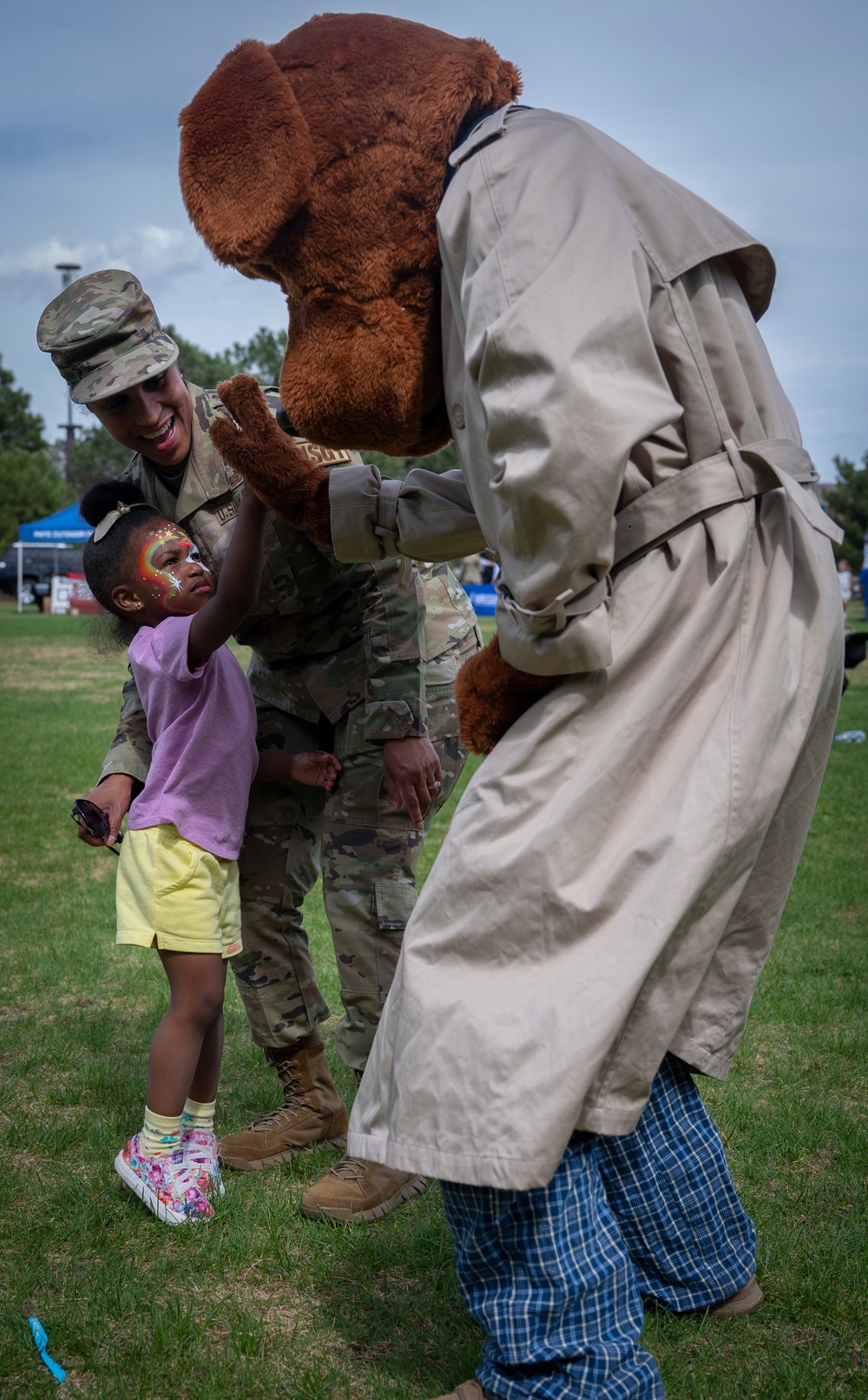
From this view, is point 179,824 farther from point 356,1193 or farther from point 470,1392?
point 470,1392

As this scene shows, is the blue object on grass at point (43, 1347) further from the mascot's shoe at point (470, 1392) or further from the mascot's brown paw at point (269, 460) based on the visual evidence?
the mascot's brown paw at point (269, 460)

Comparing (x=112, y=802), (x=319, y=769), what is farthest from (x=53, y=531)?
(x=319, y=769)

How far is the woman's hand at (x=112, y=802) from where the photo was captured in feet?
10.2

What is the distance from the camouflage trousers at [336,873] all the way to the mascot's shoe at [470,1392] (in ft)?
4.00

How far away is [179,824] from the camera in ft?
9.85

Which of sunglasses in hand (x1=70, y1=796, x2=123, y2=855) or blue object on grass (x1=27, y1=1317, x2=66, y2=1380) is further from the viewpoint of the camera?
sunglasses in hand (x1=70, y1=796, x2=123, y2=855)

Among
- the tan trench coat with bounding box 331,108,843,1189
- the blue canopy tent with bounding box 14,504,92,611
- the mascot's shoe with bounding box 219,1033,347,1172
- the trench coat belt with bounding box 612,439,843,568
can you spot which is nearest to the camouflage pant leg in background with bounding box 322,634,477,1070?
the mascot's shoe with bounding box 219,1033,347,1172

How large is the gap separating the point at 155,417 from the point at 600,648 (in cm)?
171

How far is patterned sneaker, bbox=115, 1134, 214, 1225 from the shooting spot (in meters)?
2.96

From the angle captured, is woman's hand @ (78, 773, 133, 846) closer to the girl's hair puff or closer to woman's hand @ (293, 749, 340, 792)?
the girl's hair puff

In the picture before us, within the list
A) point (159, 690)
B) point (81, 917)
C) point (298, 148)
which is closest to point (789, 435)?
point (298, 148)

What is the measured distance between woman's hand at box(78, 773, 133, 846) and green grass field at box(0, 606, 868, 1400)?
35 centimetres

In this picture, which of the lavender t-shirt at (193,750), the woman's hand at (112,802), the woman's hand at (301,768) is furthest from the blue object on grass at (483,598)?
the lavender t-shirt at (193,750)

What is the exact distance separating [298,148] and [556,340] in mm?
739
